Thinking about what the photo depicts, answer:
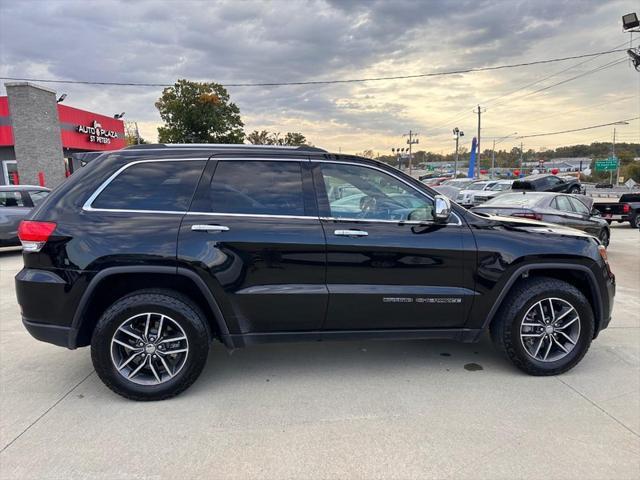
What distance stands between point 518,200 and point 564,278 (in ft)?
18.9

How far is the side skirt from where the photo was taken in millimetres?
3238

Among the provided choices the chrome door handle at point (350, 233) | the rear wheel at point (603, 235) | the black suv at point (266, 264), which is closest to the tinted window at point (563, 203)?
the rear wheel at point (603, 235)

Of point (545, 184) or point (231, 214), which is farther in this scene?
point (545, 184)

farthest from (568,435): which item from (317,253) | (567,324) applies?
(317,253)

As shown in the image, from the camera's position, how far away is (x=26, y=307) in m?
3.05

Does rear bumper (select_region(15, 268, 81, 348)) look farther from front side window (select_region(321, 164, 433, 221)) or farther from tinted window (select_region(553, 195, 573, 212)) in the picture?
tinted window (select_region(553, 195, 573, 212))

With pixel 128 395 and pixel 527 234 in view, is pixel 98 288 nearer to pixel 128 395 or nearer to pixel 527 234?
pixel 128 395

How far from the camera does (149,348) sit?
3117 mm

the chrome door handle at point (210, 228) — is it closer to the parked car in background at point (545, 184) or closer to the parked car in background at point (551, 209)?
the parked car in background at point (551, 209)

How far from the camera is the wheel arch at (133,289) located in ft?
9.88

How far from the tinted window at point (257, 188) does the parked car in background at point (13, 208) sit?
7.78 m

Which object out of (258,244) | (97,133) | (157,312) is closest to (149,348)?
(157,312)

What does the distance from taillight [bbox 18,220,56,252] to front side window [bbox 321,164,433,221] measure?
6.78 ft

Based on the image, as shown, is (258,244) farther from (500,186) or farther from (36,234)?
(500,186)
